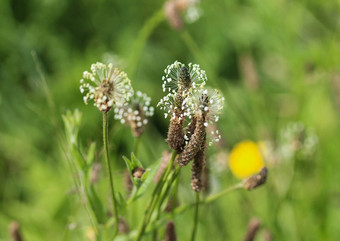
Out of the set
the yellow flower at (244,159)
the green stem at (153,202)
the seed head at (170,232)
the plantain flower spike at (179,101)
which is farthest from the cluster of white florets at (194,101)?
the yellow flower at (244,159)

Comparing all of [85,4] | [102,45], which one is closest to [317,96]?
[102,45]

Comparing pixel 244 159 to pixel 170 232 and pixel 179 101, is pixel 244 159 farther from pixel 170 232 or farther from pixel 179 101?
pixel 179 101

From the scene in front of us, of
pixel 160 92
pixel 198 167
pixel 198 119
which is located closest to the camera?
pixel 198 119

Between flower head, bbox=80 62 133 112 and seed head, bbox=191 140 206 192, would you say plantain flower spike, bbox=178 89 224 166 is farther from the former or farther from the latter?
flower head, bbox=80 62 133 112

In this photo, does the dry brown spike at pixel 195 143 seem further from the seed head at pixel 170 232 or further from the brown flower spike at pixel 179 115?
the seed head at pixel 170 232

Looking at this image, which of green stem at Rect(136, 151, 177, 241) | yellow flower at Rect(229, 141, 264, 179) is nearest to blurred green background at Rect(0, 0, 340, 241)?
yellow flower at Rect(229, 141, 264, 179)

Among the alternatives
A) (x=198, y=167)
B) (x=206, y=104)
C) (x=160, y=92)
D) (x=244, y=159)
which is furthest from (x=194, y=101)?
(x=160, y=92)
